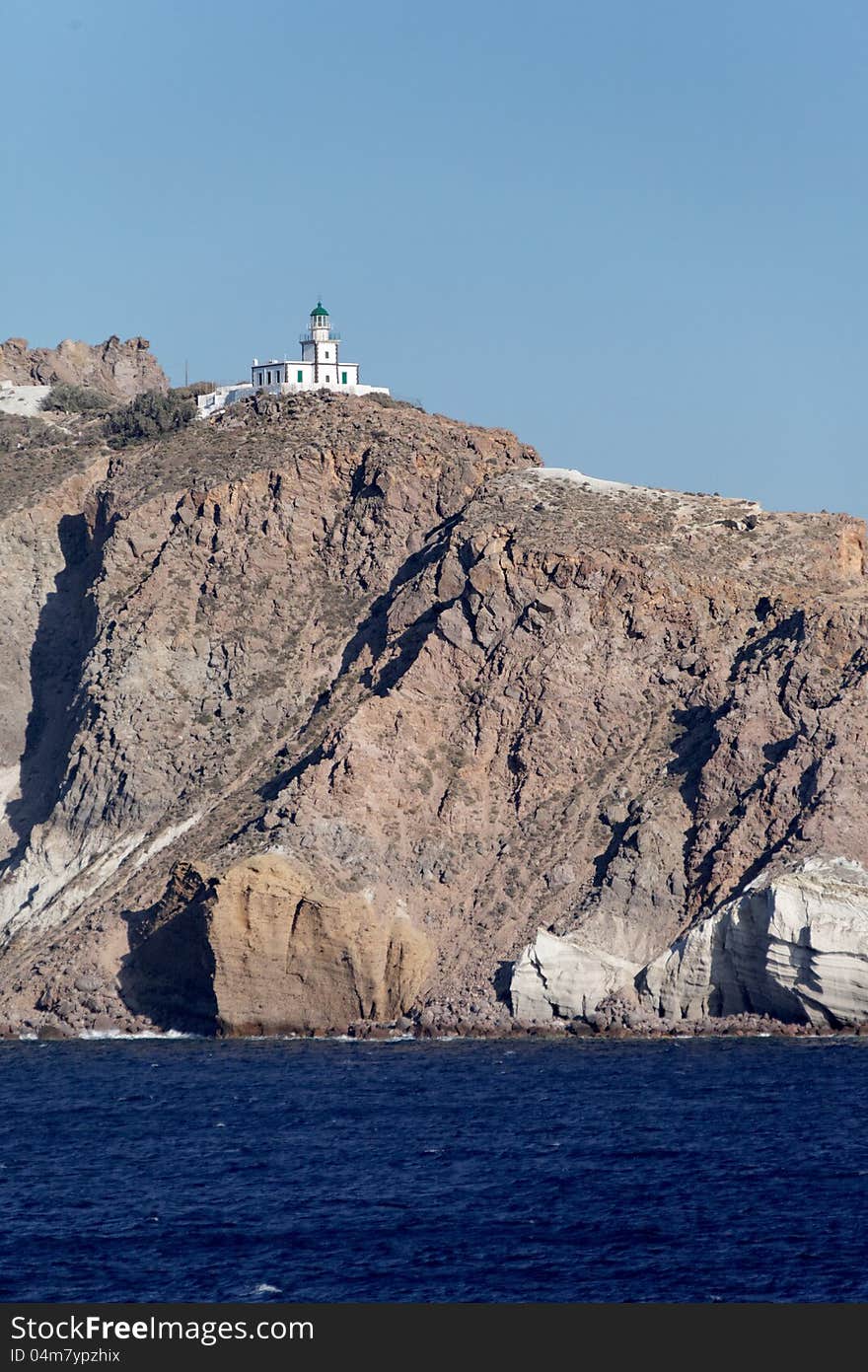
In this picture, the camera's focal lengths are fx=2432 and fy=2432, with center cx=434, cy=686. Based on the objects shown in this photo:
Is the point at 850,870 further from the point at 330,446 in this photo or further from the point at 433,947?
the point at 330,446

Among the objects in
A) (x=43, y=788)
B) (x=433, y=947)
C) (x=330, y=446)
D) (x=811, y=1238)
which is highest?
(x=330, y=446)

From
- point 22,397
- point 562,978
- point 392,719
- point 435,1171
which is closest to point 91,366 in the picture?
point 22,397

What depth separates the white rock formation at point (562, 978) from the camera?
84625 mm

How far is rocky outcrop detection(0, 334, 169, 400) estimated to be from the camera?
14350 centimetres

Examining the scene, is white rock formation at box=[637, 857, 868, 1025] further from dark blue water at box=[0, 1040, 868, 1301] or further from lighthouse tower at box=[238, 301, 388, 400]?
lighthouse tower at box=[238, 301, 388, 400]

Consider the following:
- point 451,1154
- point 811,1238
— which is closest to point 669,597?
point 451,1154

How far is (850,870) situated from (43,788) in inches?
1552

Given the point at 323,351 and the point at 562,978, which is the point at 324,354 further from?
the point at 562,978

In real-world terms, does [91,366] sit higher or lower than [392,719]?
higher

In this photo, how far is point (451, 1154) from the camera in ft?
218

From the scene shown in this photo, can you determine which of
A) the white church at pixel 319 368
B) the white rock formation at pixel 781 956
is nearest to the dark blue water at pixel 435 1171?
the white rock formation at pixel 781 956

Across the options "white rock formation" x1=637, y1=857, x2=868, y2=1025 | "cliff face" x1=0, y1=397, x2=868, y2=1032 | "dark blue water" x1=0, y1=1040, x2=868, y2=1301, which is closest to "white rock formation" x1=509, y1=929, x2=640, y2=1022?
"cliff face" x1=0, y1=397, x2=868, y2=1032

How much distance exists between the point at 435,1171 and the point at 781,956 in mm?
21079

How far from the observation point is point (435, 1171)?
64.2 meters
